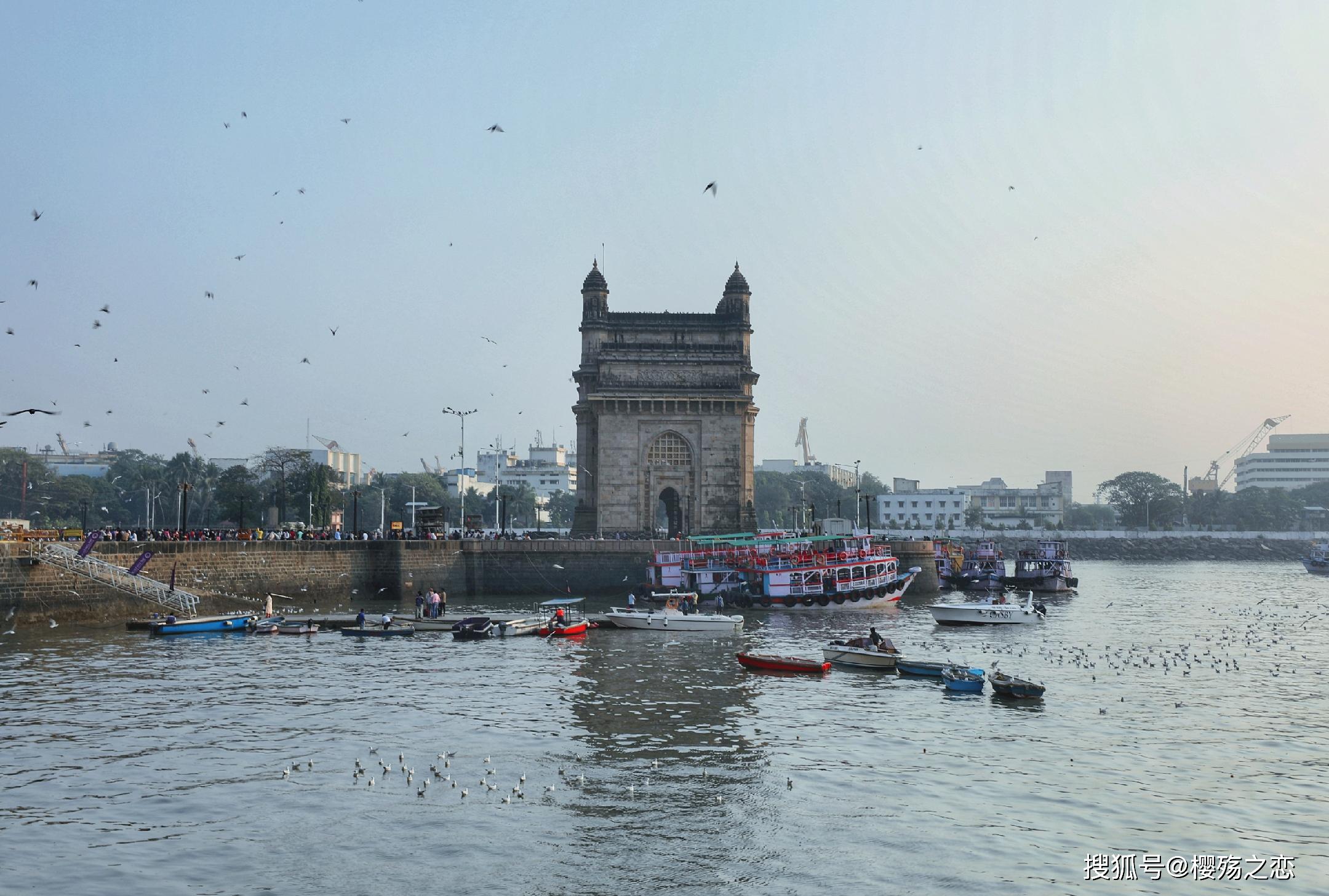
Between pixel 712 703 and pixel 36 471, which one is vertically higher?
pixel 36 471

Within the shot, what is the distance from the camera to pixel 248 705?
33000mm

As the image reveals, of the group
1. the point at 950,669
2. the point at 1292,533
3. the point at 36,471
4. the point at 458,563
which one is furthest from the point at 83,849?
the point at 1292,533

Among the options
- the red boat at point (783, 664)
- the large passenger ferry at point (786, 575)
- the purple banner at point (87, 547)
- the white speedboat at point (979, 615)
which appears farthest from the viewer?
the large passenger ferry at point (786, 575)

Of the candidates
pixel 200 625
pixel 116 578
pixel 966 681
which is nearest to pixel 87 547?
pixel 116 578

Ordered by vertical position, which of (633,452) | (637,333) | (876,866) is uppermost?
(637,333)

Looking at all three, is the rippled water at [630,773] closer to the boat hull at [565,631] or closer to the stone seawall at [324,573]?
the boat hull at [565,631]

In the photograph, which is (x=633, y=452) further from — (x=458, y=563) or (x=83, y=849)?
(x=83, y=849)

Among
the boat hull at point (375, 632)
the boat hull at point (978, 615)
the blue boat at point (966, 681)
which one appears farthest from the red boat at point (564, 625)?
the blue boat at point (966, 681)

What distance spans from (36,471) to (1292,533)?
619 ft

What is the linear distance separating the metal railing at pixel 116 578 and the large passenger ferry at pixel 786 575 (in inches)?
1094

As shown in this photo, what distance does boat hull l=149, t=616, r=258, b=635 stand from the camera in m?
48.7

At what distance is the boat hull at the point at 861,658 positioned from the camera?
40188mm

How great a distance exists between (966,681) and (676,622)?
19.9 metres

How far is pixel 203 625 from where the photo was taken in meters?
49.8
